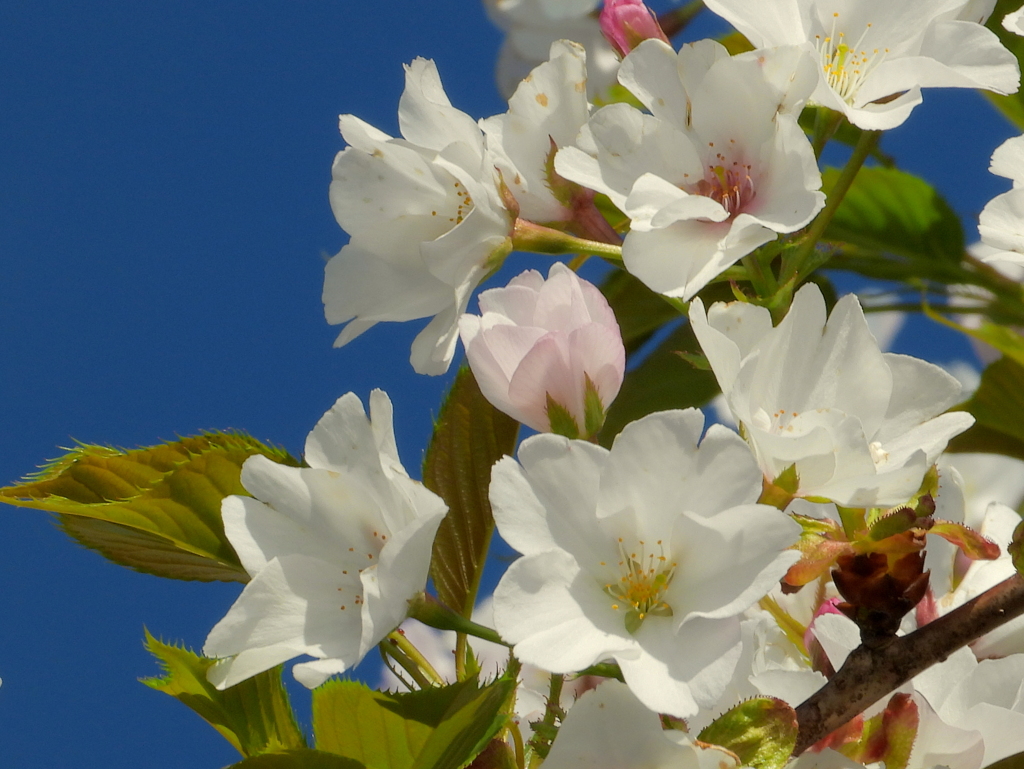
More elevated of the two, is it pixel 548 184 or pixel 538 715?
pixel 548 184

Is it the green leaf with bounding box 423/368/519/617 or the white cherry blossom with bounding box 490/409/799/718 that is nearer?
the white cherry blossom with bounding box 490/409/799/718

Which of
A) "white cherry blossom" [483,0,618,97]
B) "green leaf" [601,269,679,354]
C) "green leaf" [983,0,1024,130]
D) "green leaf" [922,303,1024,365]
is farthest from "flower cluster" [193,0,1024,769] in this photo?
"white cherry blossom" [483,0,618,97]

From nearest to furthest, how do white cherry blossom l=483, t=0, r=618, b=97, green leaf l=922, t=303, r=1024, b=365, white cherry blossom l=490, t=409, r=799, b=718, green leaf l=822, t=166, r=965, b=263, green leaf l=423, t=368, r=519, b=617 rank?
white cherry blossom l=490, t=409, r=799, b=718 < green leaf l=423, t=368, r=519, b=617 < green leaf l=922, t=303, r=1024, b=365 < green leaf l=822, t=166, r=965, b=263 < white cherry blossom l=483, t=0, r=618, b=97

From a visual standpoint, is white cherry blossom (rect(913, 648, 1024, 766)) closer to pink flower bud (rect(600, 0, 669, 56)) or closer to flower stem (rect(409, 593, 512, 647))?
flower stem (rect(409, 593, 512, 647))

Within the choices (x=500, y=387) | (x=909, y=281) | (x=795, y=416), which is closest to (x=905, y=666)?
(x=795, y=416)

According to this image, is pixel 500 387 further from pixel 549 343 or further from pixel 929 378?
pixel 929 378

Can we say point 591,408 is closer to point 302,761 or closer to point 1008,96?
point 302,761
